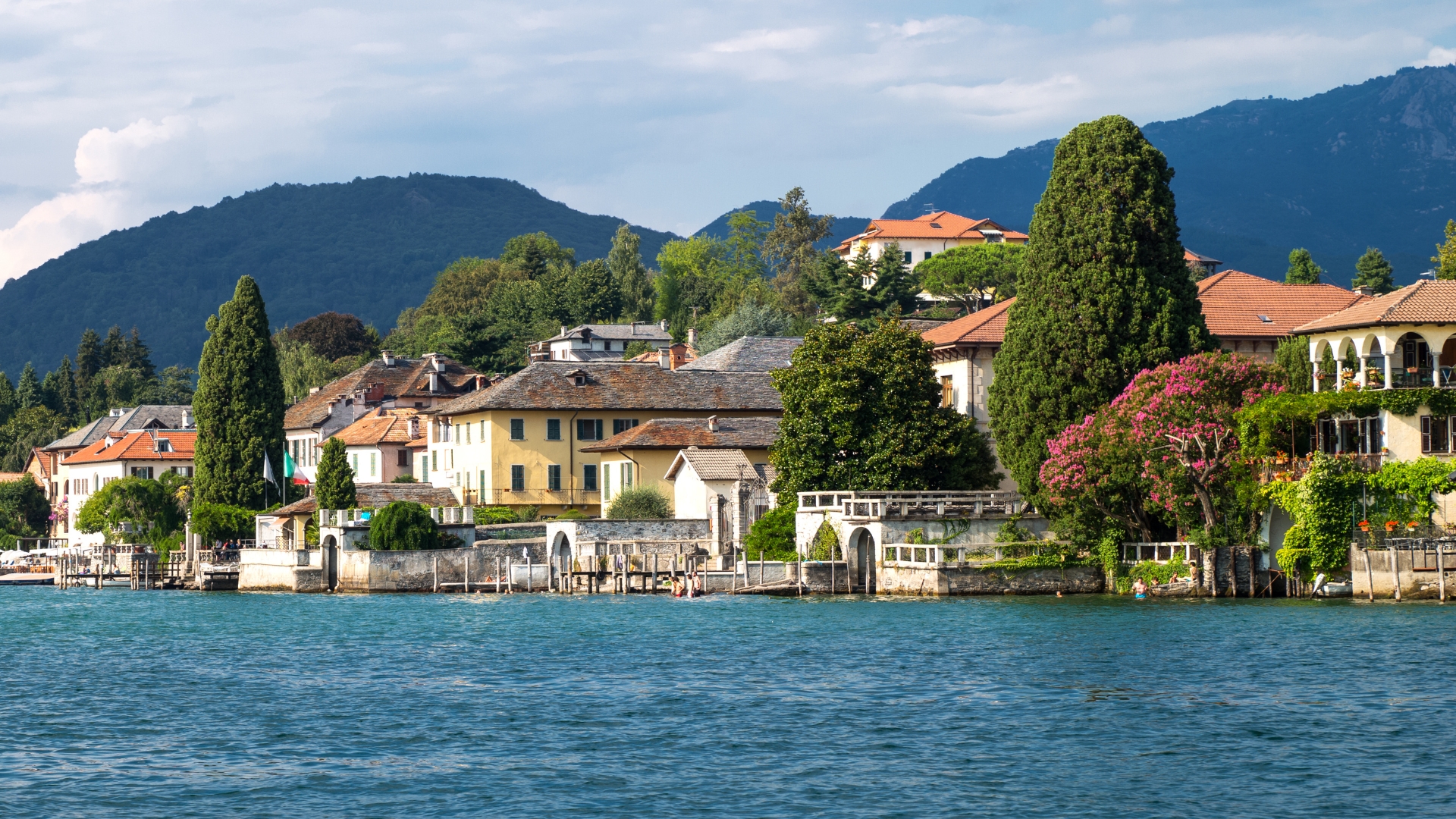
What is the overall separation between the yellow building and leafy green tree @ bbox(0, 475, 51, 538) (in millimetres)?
49277

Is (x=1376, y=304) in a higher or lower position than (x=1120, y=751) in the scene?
higher

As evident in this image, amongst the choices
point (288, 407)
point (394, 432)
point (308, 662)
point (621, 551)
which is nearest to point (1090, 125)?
point (621, 551)

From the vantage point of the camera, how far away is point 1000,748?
2884cm

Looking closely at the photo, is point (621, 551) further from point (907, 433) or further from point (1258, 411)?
point (1258, 411)

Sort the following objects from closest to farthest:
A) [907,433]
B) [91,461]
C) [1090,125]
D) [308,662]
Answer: [308,662] → [1090,125] → [907,433] → [91,461]

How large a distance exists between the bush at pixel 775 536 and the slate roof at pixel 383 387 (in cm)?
4389

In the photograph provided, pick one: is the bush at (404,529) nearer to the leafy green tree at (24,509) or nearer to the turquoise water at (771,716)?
the turquoise water at (771,716)

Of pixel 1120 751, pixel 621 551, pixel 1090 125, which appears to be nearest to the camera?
pixel 1120 751

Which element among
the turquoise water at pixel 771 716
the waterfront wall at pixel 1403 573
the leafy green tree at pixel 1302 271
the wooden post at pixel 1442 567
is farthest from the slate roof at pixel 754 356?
the wooden post at pixel 1442 567

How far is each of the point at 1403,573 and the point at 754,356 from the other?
50.0 m

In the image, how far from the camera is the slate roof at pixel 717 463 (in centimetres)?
7294

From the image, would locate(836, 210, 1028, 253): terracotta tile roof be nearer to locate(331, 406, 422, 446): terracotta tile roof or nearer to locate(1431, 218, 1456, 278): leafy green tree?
locate(331, 406, 422, 446): terracotta tile roof

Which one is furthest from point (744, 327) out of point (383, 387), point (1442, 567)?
point (1442, 567)

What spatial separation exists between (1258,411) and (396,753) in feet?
108
